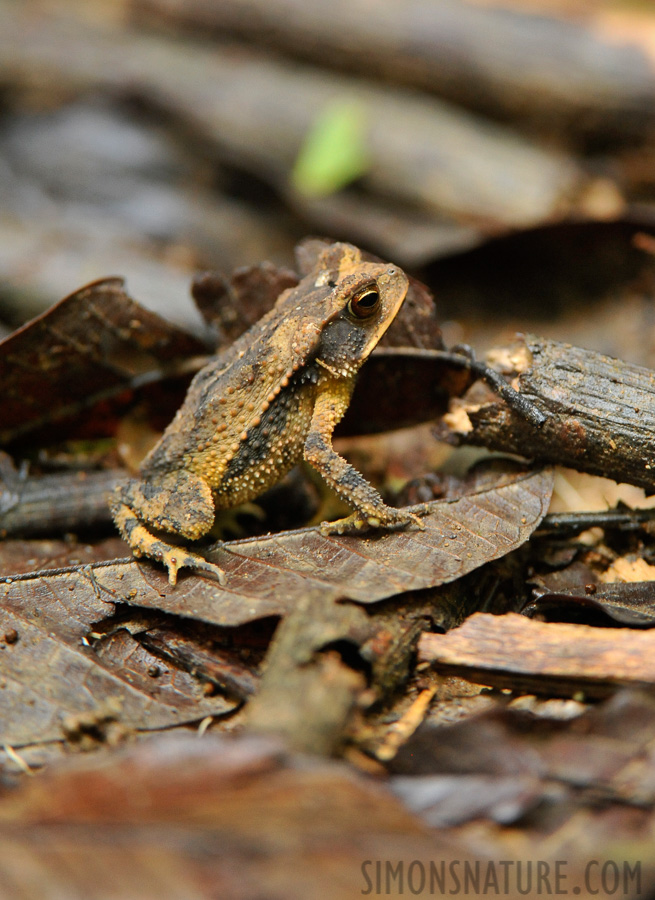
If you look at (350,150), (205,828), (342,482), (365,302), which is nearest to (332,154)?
(350,150)

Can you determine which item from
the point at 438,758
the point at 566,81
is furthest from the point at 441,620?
the point at 566,81

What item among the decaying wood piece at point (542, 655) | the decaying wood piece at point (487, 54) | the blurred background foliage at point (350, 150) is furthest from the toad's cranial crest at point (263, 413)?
the decaying wood piece at point (487, 54)

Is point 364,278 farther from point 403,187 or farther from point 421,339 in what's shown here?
point 403,187

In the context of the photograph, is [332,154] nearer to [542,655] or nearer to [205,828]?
[542,655]

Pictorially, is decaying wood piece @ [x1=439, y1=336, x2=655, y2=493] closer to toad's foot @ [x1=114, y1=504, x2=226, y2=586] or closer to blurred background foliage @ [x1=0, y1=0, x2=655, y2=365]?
toad's foot @ [x1=114, y1=504, x2=226, y2=586]

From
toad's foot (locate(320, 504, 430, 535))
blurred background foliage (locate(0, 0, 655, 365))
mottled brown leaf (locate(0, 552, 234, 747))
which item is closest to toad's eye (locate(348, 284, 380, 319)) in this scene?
toad's foot (locate(320, 504, 430, 535))
